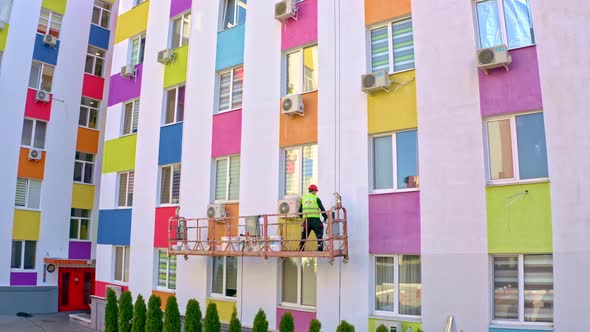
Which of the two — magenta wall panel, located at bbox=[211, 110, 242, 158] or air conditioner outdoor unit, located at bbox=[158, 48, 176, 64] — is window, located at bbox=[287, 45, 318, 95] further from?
air conditioner outdoor unit, located at bbox=[158, 48, 176, 64]

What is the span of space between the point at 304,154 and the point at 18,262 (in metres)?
14.9

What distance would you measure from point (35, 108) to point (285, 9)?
14028 millimetres

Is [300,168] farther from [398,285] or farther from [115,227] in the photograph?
[115,227]

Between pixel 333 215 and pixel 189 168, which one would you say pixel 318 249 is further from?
pixel 189 168

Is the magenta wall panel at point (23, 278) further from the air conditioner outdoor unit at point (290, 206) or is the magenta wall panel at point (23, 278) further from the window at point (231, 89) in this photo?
the air conditioner outdoor unit at point (290, 206)

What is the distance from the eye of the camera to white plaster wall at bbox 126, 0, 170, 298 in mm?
16156

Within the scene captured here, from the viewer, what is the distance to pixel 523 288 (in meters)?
9.33

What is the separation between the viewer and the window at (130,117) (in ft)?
59.3

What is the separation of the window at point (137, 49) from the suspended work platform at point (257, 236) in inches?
262

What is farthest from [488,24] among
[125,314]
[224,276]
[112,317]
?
[112,317]

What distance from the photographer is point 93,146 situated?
24188mm

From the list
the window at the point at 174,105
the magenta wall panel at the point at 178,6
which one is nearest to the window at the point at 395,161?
the window at the point at 174,105

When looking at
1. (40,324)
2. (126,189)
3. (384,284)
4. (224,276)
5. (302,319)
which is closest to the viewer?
(384,284)

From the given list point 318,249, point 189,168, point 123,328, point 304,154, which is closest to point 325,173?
point 304,154
